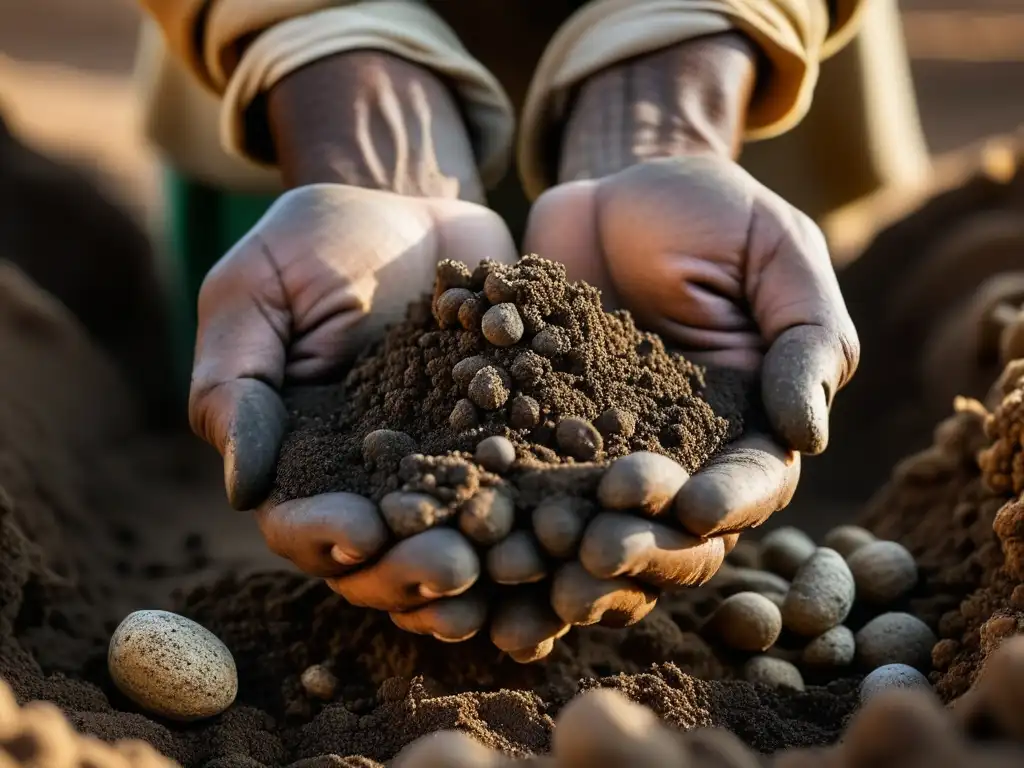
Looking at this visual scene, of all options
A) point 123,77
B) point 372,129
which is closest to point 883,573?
point 372,129

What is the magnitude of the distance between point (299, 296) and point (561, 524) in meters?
0.59

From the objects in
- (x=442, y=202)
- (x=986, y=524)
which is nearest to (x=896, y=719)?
(x=986, y=524)

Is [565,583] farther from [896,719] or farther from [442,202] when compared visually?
[442,202]

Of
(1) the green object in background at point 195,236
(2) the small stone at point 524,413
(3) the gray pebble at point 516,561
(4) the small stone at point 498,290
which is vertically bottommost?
(1) the green object in background at point 195,236

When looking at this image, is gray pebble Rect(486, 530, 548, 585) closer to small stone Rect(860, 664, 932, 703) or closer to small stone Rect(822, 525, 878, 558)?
small stone Rect(860, 664, 932, 703)

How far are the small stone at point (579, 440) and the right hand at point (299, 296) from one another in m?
0.30

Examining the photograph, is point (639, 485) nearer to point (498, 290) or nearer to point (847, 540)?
point (498, 290)

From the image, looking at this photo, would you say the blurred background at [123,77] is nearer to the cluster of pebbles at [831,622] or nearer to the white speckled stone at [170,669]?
the white speckled stone at [170,669]

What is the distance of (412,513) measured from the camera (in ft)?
3.83

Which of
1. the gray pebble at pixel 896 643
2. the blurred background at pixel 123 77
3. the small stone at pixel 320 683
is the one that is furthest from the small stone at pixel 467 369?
the blurred background at pixel 123 77

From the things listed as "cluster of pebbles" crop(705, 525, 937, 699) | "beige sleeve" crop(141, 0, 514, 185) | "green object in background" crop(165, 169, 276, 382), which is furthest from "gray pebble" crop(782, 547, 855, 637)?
"green object in background" crop(165, 169, 276, 382)

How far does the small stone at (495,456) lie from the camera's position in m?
1.22

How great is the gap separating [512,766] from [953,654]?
71cm

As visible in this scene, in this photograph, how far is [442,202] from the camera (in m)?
1.72
